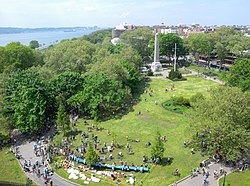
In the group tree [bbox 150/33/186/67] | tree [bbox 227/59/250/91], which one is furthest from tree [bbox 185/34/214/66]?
tree [bbox 227/59/250/91]

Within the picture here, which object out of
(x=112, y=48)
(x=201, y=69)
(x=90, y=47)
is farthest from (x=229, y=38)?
(x=90, y=47)

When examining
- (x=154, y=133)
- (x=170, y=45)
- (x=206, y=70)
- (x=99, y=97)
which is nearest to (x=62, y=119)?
(x=99, y=97)

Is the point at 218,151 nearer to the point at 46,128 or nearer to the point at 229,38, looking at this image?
the point at 46,128

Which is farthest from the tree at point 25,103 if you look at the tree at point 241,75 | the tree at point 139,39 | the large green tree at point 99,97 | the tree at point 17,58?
the tree at point 139,39

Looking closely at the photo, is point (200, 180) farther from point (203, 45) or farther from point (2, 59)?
point (203, 45)

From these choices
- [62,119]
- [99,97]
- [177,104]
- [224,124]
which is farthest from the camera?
[177,104]

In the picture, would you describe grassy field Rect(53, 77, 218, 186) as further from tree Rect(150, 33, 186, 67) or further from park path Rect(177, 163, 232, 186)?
tree Rect(150, 33, 186, 67)
